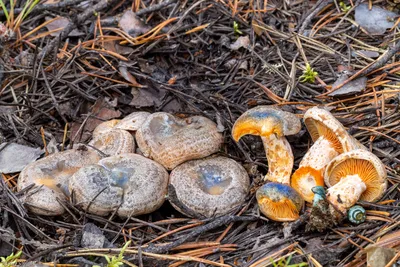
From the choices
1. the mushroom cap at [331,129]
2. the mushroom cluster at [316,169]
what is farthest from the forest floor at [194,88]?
the mushroom cap at [331,129]

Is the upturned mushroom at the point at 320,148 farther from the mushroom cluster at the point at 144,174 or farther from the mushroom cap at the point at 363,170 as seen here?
the mushroom cluster at the point at 144,174

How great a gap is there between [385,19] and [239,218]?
2.26 metres

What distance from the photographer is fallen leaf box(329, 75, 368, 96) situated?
3.95m

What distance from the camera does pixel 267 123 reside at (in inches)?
138

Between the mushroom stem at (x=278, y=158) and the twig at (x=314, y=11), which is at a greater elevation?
the twig at (x=314, y=11)

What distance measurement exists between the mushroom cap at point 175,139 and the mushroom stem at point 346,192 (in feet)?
3.02

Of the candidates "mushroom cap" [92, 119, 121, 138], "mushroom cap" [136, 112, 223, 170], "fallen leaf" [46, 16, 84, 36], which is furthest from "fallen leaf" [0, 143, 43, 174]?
"fallen leaf" [46, 16, 84, 36]

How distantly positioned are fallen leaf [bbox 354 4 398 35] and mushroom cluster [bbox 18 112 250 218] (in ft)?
5.31

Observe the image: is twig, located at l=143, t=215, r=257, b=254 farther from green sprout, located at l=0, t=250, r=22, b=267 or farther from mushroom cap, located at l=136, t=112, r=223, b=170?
green sprout, located at l=0, t=250, r=22, b=267

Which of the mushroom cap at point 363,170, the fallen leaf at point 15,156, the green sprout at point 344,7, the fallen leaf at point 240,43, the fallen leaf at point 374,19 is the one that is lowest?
the fallen leaf at point 15,156

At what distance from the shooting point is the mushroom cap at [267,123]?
3496 millimetres

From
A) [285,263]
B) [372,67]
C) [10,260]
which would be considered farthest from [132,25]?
[285,263]

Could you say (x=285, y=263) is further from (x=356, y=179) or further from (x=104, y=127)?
(x=104, y=127)

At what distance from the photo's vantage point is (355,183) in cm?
325
